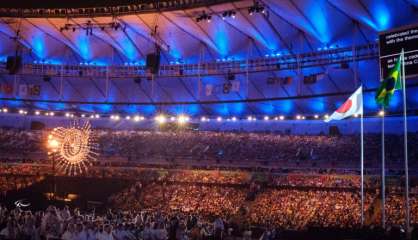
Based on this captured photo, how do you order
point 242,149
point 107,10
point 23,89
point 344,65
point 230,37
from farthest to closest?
point 23,89 → point 242,149 → point 230,37 → point 107,10 → point 344,65

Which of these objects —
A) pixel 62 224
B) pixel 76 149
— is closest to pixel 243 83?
pixel 76 149

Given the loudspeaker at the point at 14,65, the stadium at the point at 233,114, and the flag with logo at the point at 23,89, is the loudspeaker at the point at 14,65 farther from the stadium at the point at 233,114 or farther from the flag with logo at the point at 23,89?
the flag with logo at the point at 23,89

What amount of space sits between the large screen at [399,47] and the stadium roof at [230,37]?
7465 millimetres

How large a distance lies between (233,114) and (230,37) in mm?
9796

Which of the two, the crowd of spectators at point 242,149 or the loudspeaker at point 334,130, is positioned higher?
the loudspeaker at point 334,130

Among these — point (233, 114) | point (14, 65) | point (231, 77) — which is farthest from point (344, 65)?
point (14, 65)

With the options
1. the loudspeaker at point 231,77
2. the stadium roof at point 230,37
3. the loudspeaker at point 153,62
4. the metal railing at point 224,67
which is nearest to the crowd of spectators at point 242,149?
the stadium roof at point 230,37

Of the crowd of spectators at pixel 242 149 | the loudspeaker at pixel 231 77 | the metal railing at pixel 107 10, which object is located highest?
the metal railing at pixel 107 10

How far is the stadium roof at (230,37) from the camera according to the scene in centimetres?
3497

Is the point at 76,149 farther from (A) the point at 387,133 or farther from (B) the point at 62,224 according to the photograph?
(A) the point at 387,133

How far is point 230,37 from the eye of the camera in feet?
138

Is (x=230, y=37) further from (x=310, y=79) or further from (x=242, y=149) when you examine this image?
(x=242, y=149)

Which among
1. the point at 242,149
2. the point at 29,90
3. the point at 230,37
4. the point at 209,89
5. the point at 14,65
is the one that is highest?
the point at 230,37

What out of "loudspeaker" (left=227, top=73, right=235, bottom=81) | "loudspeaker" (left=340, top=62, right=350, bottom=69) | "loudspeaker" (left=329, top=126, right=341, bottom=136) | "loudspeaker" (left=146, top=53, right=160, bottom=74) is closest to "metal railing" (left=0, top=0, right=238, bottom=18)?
"loudspeaker" (left=146, top=53, right=160, bottom=74)
